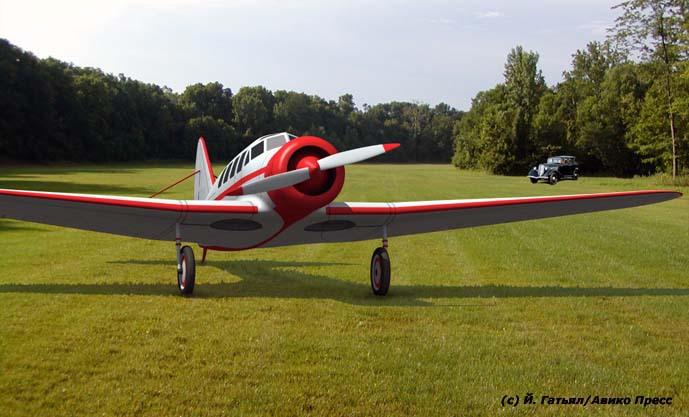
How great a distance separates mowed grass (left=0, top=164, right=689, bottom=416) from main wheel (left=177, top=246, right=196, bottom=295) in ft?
1.00

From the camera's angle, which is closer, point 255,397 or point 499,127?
point 255,397

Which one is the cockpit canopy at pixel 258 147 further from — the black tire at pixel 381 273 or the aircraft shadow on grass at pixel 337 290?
the black tire at pixel 381 273

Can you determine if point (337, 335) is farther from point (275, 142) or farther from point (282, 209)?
point (275, 142)

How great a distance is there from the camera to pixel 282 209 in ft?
29.6

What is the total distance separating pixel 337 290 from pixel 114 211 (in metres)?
3.80

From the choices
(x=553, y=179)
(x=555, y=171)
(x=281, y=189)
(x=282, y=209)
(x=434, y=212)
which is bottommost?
(x=553, y=179)

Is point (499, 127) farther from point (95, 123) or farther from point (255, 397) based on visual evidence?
point (255, 397)

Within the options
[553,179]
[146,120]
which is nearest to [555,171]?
[553,179]

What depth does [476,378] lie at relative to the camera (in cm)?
583

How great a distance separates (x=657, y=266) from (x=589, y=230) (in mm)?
6331

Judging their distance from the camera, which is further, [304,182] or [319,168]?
[304,182]

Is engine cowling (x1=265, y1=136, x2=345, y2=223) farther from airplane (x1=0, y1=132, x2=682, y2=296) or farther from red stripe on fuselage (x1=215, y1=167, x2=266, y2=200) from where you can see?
red stripe on fuselage (x1=215, y1=167, x2=266, y2=200)

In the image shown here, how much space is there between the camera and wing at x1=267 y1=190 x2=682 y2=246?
9633 mm

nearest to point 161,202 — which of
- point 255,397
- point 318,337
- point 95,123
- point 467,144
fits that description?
point 318,337
